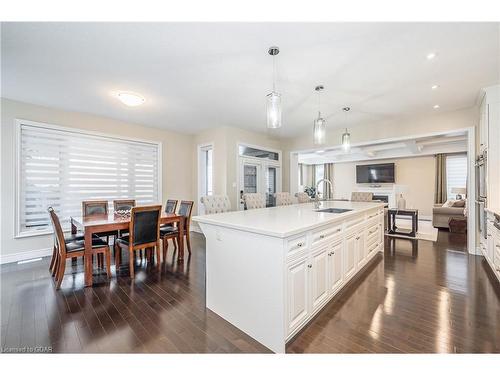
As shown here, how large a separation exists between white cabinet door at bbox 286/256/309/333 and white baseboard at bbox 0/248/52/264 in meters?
4.46

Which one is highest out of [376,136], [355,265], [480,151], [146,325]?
[376,136]

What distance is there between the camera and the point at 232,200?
5.20 meters

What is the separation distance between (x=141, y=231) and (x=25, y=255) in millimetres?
2389

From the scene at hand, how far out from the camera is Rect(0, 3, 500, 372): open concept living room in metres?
1.69

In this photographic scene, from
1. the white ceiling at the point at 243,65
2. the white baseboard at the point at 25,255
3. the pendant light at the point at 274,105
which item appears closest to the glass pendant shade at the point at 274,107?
the pendant light at the point at 274,105

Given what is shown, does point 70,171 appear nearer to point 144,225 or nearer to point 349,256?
point 144,225

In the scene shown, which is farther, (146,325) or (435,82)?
(435,82)

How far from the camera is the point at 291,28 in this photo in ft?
6.40

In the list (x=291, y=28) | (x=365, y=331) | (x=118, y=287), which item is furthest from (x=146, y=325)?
(x=291, y=28)

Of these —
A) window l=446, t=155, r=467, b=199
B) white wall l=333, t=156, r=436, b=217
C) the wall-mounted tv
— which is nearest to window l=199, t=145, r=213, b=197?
the wall-mounted tv
